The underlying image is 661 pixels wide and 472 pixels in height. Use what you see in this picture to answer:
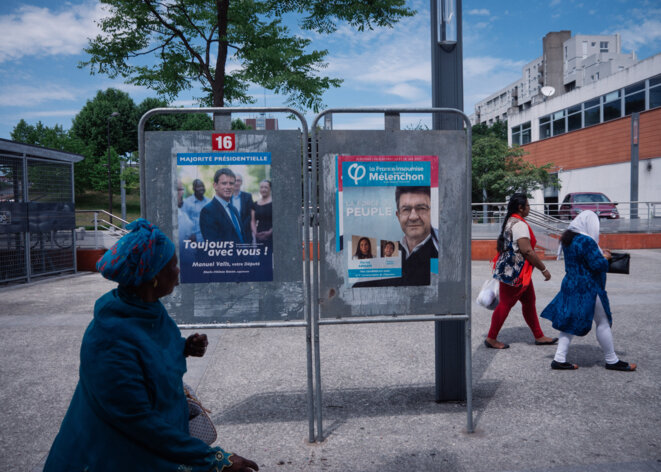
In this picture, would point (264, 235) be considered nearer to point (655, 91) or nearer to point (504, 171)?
point (655, 91)

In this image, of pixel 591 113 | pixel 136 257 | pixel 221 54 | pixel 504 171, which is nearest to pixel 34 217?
pixel 221 54

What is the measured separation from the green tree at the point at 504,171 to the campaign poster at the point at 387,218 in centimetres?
3195

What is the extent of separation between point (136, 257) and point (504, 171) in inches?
1403

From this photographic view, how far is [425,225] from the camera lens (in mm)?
3695

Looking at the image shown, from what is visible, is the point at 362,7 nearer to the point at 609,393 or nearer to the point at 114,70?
the point at 114,70

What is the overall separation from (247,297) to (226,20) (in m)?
12.7

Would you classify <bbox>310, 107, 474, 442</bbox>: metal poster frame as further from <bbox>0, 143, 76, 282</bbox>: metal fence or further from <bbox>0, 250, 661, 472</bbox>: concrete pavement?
<bbox>0, 143, 76, 282</bbox>: metal fence

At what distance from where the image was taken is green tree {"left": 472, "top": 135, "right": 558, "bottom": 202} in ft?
113

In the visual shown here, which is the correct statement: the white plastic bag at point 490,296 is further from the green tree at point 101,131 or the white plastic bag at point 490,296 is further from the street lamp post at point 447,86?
the green tree at point 101,131

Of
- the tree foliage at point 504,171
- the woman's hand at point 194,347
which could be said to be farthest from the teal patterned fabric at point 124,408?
the tree foliage at point 504,171

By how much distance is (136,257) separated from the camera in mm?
1599

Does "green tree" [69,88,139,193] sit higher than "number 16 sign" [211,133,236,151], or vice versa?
"green tree" [69,88,139,193]

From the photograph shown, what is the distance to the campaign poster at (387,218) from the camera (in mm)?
3611

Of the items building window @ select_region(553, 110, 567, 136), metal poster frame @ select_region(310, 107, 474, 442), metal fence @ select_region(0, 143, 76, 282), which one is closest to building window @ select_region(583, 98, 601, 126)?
building window @ select_region(553, 110, 567, 136)
